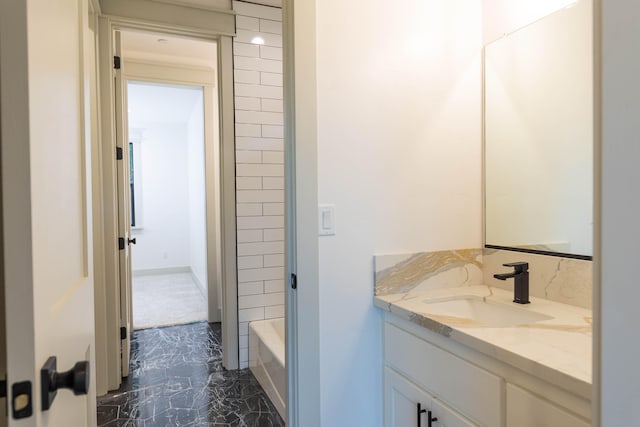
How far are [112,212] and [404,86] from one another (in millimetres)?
2046

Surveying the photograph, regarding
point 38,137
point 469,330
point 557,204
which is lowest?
point 469,330

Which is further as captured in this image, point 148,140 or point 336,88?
point 148,140

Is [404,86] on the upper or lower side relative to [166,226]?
upper

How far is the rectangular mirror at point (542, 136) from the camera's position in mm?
1440

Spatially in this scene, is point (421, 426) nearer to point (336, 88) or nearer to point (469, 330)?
point (469, 330)

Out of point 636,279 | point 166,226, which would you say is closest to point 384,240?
point 636,279

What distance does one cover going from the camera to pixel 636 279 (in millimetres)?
453

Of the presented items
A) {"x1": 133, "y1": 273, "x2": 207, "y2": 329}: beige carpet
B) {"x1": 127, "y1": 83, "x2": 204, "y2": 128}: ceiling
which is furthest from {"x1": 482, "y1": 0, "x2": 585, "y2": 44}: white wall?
{"x1": 133, "y1": 273, "x2": 207, "y2": 329}: beige carpet

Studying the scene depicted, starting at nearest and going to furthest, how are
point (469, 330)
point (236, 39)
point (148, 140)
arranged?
point (469, 330), point (236, 39), point (148, 140)

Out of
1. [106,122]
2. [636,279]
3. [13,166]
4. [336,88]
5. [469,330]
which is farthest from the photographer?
[106,122]

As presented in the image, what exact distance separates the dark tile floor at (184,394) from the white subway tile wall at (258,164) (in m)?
0.32

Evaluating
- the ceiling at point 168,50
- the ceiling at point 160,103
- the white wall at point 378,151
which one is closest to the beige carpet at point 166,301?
the ceiling at point 160,103

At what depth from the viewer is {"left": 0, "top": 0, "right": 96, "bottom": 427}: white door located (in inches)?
21.8

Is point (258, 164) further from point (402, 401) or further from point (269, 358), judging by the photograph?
point (402, 401)
